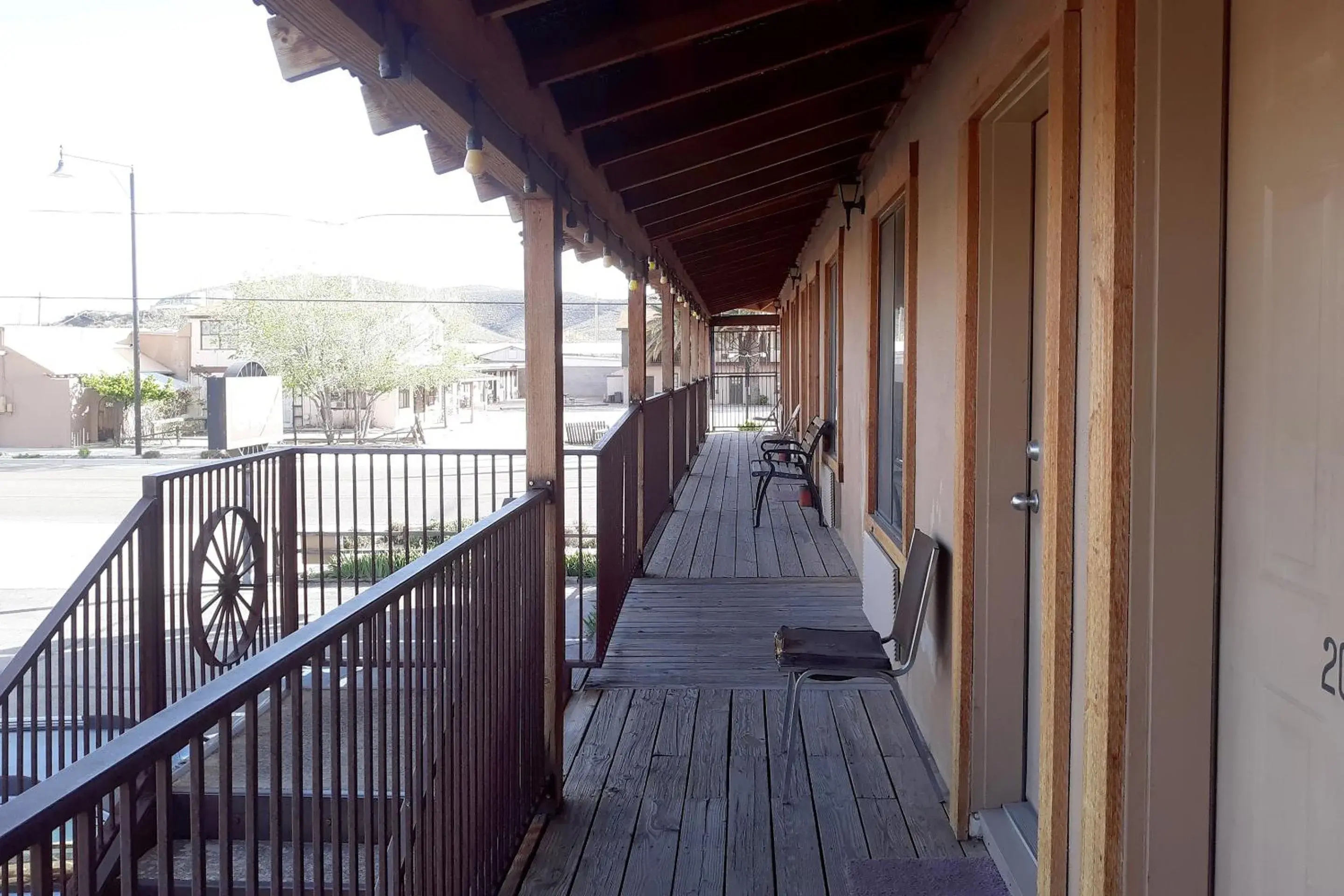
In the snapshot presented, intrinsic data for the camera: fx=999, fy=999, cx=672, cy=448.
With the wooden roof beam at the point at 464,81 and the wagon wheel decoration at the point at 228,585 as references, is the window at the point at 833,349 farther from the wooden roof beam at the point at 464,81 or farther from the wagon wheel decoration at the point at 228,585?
the wagon wheel decoration at the point at 228,585

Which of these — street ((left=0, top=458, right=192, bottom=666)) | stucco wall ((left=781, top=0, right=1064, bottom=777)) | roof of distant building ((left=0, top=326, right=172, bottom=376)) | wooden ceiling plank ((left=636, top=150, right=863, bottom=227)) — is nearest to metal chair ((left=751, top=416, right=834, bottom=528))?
wooden ceiling plank ((left=636, top=150, right=863, bottom=227))

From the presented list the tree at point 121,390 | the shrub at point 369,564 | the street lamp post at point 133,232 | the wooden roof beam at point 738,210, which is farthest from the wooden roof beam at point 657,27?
the tree at point 121,390

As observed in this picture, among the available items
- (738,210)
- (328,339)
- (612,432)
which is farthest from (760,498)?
(328,339)

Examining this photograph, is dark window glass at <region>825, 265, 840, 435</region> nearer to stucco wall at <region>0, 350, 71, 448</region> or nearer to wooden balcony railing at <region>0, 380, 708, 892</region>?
wooden balcony railing at <region>0, 380, 708, 892</region>

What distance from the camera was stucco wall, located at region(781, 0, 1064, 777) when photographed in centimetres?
238

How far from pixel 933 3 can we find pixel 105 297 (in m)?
25.0

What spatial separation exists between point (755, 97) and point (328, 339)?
27.8 metres

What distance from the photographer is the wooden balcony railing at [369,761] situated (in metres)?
0.92

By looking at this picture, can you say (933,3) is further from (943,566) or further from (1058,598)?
(1058,598)

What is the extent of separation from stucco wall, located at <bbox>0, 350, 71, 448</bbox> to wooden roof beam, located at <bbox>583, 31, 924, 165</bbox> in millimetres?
29889

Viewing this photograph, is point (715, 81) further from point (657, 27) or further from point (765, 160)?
point (765, 160)

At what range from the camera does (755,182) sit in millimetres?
5055

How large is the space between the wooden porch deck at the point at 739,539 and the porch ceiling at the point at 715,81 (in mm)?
2056

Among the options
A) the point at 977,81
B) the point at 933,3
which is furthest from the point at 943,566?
the point at 933,3
